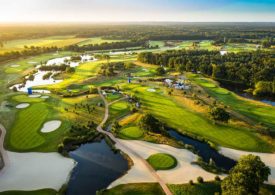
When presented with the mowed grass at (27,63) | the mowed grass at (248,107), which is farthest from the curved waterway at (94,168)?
the mowed grass at (27,63)

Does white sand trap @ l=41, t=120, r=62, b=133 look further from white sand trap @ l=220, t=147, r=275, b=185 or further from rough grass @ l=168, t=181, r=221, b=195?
white sand trap @ l=220, t=147, r=275, b=185

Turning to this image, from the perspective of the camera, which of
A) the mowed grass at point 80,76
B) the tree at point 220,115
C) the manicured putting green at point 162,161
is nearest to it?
the manicured putting green at point 162,161

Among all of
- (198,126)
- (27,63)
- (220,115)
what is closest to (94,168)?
(198,126)

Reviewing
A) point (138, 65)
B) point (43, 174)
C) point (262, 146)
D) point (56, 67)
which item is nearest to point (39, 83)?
point (56, 67)

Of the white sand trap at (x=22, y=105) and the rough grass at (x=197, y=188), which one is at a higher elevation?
the white sand trap at (x=22, y=105)

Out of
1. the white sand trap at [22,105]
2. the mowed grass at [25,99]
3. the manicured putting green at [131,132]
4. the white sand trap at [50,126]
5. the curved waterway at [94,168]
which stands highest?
the mowed grass at [25,99]

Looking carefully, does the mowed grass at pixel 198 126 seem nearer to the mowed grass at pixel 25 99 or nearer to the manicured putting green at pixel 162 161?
the manicured putting green at pixel 162 161
